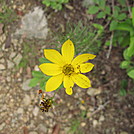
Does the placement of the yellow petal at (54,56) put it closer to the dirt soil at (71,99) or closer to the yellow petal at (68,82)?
the yellow petal at (68,82)

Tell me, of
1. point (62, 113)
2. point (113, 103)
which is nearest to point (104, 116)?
point (113, 103)

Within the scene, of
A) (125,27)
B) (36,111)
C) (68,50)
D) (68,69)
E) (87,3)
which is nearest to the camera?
(68,50)

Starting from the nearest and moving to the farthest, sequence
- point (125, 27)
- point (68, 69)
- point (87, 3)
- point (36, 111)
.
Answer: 1. point (68, 69)
2. point (125, 27)
3. point (36, 111)
4. point (87, 3)

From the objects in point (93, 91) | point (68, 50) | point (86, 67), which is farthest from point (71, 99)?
point (68, 50)

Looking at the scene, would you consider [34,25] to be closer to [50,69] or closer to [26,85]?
[26,85]

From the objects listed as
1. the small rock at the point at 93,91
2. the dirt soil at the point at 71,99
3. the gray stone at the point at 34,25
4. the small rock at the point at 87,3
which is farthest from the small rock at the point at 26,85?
the small rock at the point at 87,3

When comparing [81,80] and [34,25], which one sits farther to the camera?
[34,25]

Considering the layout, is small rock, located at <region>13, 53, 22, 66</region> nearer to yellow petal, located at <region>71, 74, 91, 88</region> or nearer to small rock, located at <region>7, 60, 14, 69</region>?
small rock, located at <region>7, 60, 14, 69</region>
